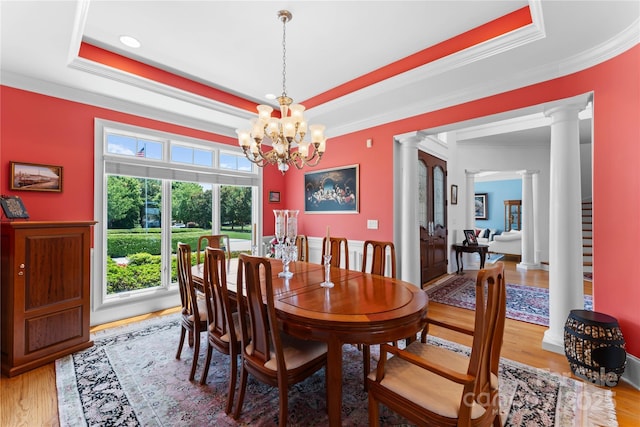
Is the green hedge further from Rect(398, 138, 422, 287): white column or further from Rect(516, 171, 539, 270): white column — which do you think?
Rect(516, 171, 539, 270): white column

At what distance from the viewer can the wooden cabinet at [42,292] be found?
2.28 meters

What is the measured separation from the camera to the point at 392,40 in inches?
103

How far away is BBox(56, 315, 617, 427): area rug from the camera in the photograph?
1771 mm

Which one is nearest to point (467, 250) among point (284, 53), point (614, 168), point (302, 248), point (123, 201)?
point (614, 168)

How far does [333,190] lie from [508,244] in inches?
248

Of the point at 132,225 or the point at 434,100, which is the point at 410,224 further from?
the point at 132,225

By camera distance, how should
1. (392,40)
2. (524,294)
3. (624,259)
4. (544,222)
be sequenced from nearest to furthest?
(624,259), (392,40), (524,294), (544,222)

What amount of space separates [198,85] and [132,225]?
195 cm

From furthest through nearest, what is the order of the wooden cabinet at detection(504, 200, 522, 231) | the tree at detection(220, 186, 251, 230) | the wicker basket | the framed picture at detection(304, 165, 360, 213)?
the wooden cabinet at detection(504, 200, 522, 231) → the tree at detection(220, 186, 251, 230) → the framed picture at detection(304, 165, 360, 213) → the wicker basket

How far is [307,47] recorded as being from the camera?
2.72m

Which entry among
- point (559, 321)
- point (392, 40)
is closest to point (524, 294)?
point (559, 321)

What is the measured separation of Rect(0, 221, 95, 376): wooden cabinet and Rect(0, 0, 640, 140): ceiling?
4.83 ft

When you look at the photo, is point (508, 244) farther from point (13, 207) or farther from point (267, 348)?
point (13, 207)

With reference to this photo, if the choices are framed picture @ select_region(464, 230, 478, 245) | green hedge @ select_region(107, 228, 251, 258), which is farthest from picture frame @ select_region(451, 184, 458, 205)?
green hedge @ select_region(107, 228, 251, 258)
